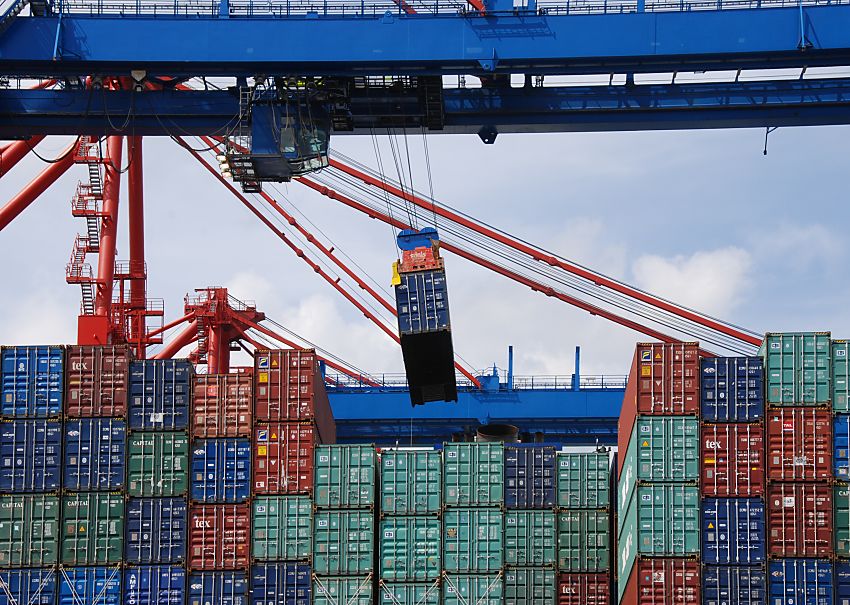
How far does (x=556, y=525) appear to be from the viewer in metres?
47.6

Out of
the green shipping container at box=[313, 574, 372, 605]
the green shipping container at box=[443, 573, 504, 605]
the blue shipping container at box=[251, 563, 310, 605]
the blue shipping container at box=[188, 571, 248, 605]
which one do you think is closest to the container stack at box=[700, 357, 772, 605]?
the green shipping container at box=[443, 573, 504, 605]

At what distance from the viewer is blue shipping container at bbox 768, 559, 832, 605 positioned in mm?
44906

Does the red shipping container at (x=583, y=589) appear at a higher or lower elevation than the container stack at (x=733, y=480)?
lower

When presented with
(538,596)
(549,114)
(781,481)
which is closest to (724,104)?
(549,114)

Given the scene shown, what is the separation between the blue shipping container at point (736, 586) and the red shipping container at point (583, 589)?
118 inches

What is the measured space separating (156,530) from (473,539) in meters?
7.67

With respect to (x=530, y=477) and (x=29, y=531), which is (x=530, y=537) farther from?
(x=29, y=531)

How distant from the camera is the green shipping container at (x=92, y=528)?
4662cm

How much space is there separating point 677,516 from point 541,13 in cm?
1231

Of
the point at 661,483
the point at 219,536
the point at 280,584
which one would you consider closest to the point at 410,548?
the point at 280,584

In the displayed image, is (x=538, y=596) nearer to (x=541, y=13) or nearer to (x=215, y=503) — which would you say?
(x=215, y=503)

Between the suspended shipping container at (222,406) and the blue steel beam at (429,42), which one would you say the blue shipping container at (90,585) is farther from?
the blue steel beam at (429,42)

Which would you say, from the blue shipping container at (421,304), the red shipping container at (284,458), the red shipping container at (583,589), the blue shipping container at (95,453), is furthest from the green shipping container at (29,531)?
the red shipping container at (583,589)

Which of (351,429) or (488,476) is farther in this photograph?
(351,429)
